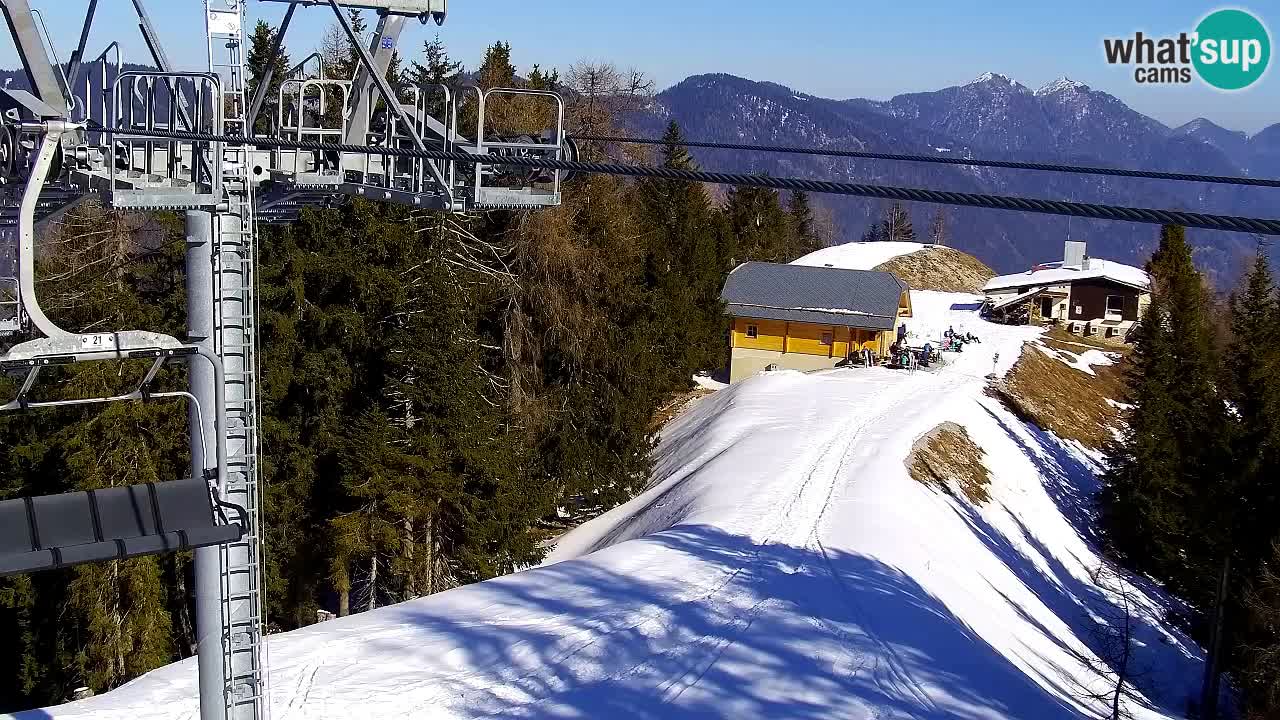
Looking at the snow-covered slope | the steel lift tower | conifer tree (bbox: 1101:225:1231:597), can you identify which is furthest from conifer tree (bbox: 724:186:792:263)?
the steel lift tower

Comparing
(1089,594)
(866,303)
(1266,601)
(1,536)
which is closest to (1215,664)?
(1266,601)

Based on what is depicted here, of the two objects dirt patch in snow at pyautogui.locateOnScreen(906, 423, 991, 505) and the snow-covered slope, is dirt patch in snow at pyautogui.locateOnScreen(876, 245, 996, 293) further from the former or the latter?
the snow-covered slope

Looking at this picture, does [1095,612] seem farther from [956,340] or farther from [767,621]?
[956,340]

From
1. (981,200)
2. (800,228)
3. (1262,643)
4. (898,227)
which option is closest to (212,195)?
(981,200)

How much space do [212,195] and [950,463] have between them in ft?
99.8

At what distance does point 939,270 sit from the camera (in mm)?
91938

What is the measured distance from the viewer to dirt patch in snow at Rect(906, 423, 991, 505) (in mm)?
33953

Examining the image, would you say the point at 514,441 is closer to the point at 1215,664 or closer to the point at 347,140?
the point at 1215,664

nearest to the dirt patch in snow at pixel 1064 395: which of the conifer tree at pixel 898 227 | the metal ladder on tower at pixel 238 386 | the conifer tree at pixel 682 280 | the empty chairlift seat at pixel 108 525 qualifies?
the conifer tree at pixel 682 280

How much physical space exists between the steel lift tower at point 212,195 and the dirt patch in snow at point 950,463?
24157 millimetres

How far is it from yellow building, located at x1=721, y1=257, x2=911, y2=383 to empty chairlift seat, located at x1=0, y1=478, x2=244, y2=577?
146 feet

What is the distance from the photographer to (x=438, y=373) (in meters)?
27.4

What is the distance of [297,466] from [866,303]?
3053cm

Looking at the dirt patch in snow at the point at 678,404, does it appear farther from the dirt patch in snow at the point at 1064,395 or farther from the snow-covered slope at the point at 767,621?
the dirt patch in snow at the point at 1064,395
